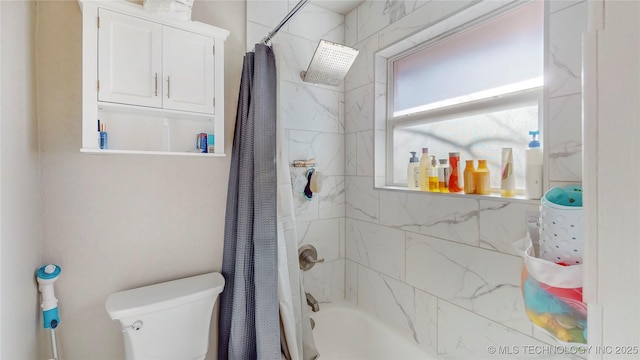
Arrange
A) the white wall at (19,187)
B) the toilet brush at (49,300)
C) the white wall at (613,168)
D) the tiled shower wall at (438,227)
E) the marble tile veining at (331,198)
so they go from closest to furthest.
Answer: the white wall at (613,168)
the white wall at (19,187)
the tiled shower wall at (438,227)
the toilet brush at (49,300)
the marble tile veining at (331,198)

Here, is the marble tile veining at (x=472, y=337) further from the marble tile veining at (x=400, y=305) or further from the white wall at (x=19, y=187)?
the white wall at (x=19, y=187)

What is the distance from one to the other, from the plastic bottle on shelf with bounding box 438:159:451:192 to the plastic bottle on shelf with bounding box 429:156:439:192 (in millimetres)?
27

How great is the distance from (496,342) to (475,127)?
1012 mm

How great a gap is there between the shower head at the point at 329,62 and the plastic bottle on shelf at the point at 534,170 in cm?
97

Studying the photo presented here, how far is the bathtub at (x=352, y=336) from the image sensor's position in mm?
1625

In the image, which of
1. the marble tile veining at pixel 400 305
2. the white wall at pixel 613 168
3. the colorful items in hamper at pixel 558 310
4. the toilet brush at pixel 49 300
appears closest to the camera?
the white wall at pixel 613 168

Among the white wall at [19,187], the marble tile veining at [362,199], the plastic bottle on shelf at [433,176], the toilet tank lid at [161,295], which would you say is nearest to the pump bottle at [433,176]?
the plastic bottle on shelf at [433,176]

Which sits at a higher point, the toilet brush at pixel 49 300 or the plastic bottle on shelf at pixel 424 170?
the plastic bottle on shelf at pixel 424 170

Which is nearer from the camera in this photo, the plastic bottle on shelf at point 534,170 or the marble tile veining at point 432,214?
the plastic bottle on shelf at point 534,170

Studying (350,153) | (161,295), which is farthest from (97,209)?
(350,153)

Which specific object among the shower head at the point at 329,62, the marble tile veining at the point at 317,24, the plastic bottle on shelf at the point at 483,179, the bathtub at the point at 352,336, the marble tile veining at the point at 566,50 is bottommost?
the bathtub at the point at 352,336

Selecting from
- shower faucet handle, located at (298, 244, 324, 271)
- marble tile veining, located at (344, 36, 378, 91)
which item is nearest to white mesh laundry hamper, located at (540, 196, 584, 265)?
shower faucet handle, located at (298, 244, 324, 271)

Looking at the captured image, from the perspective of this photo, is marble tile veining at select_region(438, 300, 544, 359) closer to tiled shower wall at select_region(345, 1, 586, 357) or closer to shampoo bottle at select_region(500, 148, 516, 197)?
tiled shower wall at select_region(345, 1, 586, 357)

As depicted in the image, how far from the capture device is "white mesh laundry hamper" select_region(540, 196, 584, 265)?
0.73 meters
